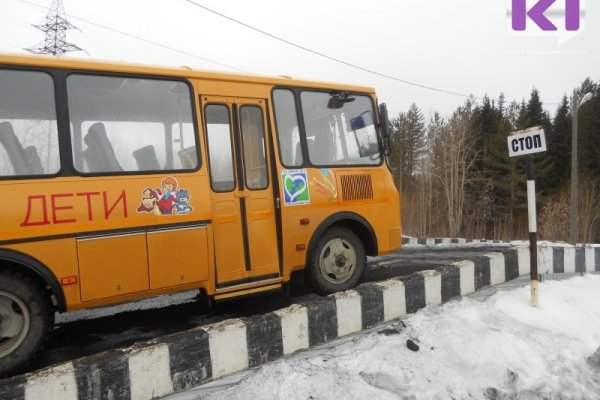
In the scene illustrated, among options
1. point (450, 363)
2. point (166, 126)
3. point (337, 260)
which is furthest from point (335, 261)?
point (166, 126)

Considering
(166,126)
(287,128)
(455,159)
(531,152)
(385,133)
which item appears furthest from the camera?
(455,159)

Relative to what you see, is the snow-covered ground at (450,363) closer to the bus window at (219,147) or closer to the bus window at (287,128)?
the bus window at (219,147)

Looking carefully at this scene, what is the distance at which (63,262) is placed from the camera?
3.65m

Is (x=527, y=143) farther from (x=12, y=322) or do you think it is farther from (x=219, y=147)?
(x=12, y=322)

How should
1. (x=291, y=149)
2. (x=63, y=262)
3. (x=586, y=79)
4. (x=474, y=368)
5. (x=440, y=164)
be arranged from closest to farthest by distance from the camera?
(x=474, y=368) < (x=63, y=262) < (x=291, y=149) < (x=440, y=164) < (x=586, y=79)

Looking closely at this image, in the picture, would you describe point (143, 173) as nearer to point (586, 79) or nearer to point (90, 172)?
point (90, 172)

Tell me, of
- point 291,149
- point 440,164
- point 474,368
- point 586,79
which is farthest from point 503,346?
point 586,79

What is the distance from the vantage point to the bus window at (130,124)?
12.8 feet

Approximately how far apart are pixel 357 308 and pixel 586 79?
76.0m

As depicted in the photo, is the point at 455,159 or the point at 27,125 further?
the point at 455,159

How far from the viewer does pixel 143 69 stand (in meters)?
4.29

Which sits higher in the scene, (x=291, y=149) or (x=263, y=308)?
(x=291, y=149)

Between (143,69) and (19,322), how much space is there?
2522 millimetres

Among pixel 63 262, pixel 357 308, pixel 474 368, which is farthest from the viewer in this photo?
pixel 357 308
